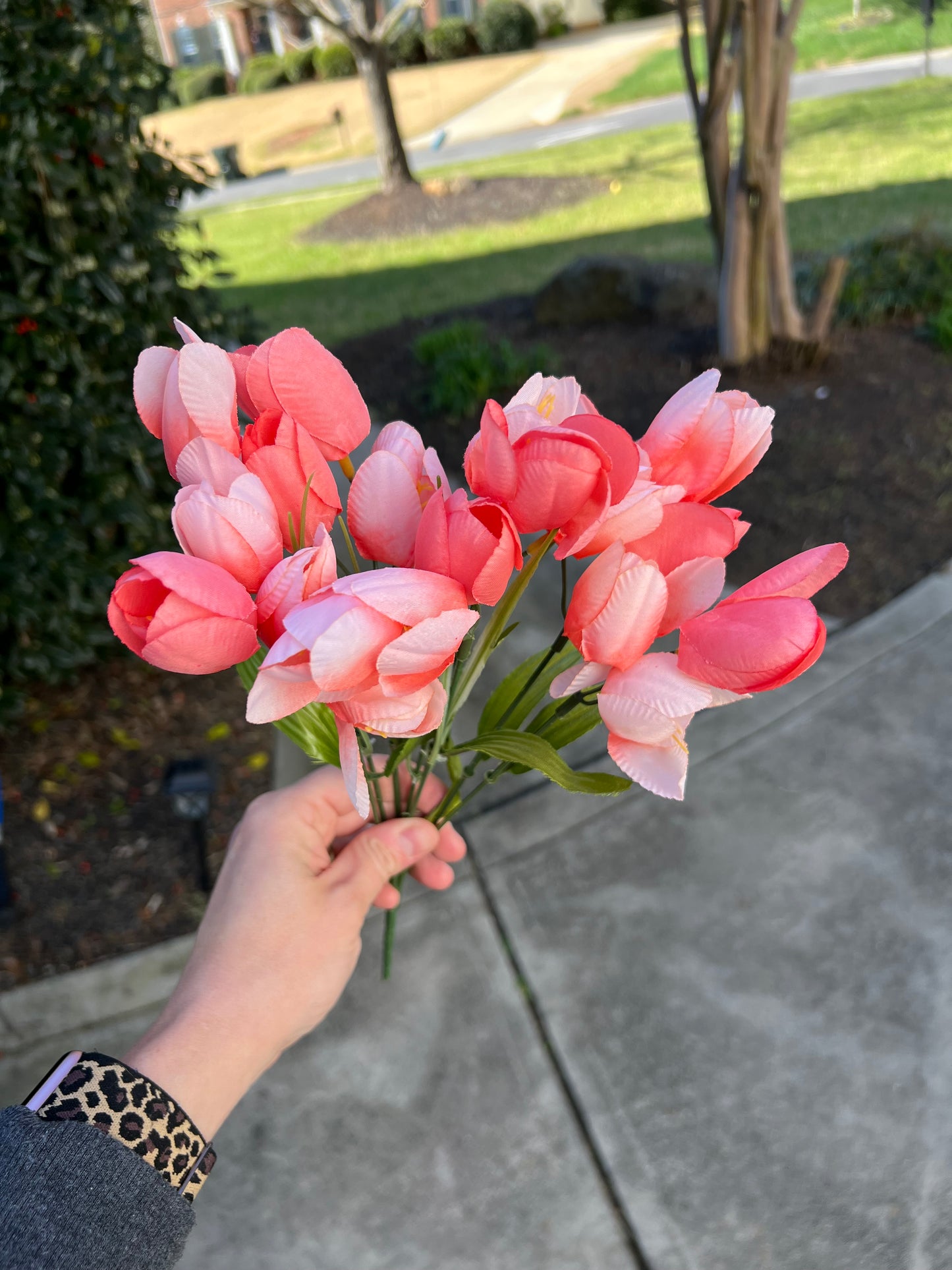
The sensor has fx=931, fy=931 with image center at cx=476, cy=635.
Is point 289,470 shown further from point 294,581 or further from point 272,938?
point 272,938

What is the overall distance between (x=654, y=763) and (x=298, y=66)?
32101 millimetres

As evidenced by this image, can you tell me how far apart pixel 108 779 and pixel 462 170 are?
12.5 metres

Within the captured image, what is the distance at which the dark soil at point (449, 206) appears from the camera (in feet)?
32.5

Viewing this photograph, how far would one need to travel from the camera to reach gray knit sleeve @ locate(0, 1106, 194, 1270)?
3.07 feet

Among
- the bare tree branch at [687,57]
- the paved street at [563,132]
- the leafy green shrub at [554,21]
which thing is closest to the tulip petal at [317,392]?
the bare tree branch at [687,57]

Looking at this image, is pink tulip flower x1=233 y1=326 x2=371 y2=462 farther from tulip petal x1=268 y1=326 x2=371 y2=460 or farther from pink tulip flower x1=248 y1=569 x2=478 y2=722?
pink tulip flower x1=248 y1=569 x2=478 y2=722

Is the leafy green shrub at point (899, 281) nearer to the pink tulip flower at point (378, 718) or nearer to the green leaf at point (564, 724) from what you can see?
the green leaf at point (564, 724)

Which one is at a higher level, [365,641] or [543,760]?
[365,641]

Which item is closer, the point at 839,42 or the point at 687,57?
the point at 687,57

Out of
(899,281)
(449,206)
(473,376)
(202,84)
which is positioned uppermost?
(202,84)

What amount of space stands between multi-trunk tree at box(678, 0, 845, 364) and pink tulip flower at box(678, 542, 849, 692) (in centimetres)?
382

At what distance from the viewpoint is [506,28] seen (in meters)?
25.2

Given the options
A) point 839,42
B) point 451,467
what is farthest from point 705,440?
point 839,42

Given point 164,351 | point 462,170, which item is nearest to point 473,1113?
point 164,351
